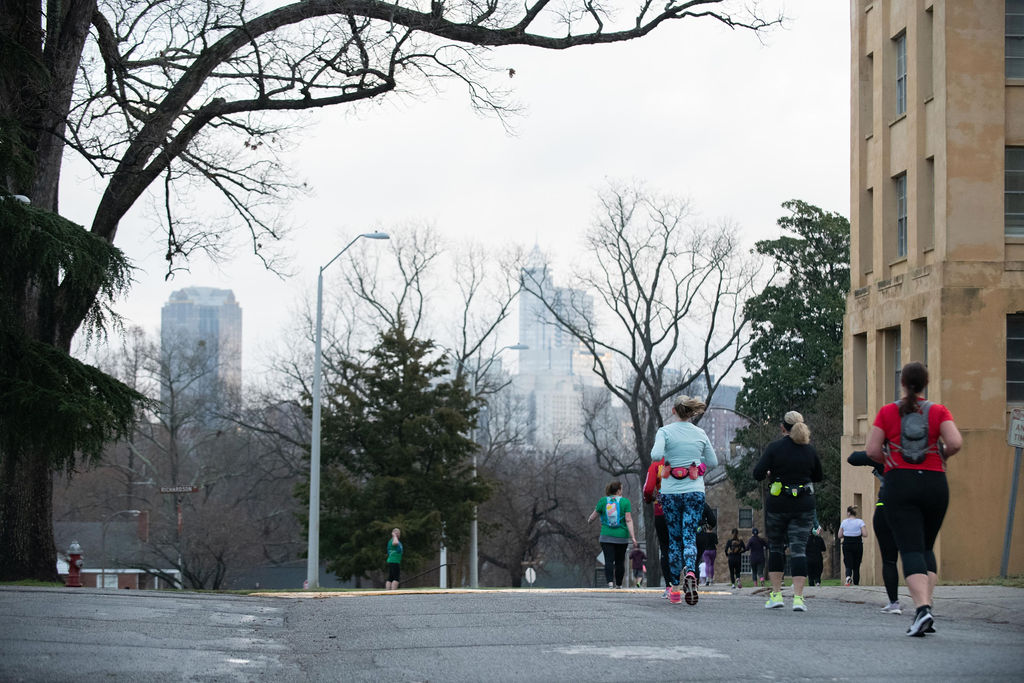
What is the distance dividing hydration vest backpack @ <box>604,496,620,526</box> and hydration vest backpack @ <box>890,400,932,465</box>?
24.3 feet

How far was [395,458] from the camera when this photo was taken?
133 ft

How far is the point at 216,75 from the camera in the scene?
23.9 metres

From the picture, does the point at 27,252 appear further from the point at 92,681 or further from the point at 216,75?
the point at 216,75

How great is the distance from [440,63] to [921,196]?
35.7 feet

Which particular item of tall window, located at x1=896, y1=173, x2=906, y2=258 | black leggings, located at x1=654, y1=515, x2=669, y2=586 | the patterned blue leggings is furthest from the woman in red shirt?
tall window, located at x1=896, y1=173, x2=906, y2=258

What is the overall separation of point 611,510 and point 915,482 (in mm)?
7424

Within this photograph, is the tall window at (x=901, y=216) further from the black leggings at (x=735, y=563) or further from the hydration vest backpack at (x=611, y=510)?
the hydration vest backpack at (x=611, y=510)

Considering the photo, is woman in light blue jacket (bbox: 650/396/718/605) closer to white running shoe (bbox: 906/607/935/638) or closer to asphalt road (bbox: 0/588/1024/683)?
asphalt road (bbox: 0/588/1024/683)

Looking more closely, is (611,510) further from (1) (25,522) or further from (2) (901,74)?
(2) (901,74)

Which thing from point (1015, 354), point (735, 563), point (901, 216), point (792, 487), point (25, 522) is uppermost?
point (901, 216)

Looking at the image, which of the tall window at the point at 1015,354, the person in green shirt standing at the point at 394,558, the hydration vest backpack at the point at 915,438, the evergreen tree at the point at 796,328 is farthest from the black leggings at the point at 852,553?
the evergreen tree at the point at 796,328

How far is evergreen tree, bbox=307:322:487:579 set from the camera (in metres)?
39.5

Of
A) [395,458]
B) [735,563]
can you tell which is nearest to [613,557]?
[735,563]

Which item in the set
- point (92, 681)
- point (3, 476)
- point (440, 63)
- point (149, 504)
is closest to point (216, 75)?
point (440, 63)
